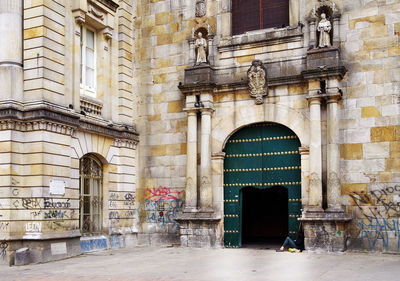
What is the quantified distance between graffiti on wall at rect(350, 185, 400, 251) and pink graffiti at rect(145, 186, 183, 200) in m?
6.39

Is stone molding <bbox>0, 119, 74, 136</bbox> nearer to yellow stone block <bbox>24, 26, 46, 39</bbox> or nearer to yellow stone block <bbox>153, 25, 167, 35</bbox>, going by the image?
yellow stone block <bbox>24, 26, 46, 39</bbox>

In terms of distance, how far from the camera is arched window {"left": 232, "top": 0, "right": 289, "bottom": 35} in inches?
711

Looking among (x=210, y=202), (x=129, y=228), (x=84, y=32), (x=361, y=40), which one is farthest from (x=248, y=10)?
(x=129, y=228)

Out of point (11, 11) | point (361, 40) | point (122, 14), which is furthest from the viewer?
point (122, 14)

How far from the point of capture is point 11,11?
15312mm

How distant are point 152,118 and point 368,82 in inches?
311

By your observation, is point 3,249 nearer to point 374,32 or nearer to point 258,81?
point 258,81

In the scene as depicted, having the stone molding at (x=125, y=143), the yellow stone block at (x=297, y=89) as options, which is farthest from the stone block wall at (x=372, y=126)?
the stone molding at (x=125, y=143)

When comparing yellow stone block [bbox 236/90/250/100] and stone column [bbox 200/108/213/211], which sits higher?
yellow stone block [bbox 236/90/250/100]

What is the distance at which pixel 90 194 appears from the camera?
17359mm

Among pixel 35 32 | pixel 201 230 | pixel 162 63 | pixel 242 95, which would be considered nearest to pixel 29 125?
pixel 35 32

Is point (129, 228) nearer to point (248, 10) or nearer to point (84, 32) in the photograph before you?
point (84, 32)

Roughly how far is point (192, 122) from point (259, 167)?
2867 mm

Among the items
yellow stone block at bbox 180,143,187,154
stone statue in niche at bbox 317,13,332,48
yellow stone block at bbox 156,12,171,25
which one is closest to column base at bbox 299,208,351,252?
yellow stone block at bbox 180,143,187,154
